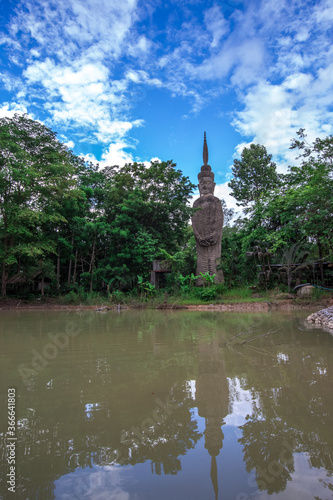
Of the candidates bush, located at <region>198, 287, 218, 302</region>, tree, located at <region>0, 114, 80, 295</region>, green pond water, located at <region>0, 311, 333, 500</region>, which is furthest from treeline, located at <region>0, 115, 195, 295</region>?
green pond water, located at <region>0, 311, 333, 500</region>

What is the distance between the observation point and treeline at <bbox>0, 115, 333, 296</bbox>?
13391mm

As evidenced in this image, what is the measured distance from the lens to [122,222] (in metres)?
16.4

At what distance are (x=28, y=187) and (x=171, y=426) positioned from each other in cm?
1493

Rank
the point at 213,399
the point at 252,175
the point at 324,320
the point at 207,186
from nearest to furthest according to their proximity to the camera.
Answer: the point at 213,399, the point at 324,320, the point at 207,186, the point at 252,175

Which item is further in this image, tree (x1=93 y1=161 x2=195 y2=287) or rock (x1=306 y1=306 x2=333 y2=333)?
tree (x1=93 y1=161 x2=195 y2=287)

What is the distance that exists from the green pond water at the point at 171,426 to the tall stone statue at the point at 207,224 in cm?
1302

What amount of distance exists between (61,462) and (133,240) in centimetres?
1484

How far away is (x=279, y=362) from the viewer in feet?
11.3

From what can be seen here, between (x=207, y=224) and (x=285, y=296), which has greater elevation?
(x=207, y=224)

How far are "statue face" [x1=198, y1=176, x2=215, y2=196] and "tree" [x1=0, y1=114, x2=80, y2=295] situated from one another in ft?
23.9

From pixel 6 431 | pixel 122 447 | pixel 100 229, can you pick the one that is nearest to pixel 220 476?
pixel 122 447

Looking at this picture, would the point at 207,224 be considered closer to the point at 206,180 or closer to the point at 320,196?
the point at 206,180

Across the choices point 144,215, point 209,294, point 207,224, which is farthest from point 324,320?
point 144,215

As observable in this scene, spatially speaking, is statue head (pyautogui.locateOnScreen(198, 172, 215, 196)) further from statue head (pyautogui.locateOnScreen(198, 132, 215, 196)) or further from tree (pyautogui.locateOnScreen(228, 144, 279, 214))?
tree (pyautogui.locateOnScreen(228, 144, 279, 214))
